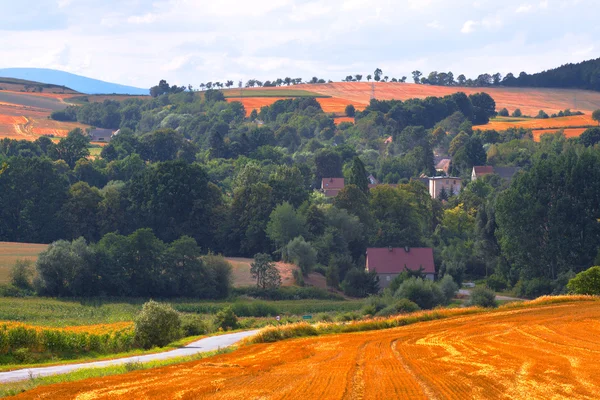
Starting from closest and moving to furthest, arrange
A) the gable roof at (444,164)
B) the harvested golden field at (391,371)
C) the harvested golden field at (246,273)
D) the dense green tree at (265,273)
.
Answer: the harvested golden field at (391,371) < the dense green tree at (265,273) < the harvested golden field at (246,273) < the gable roof at (444,164)

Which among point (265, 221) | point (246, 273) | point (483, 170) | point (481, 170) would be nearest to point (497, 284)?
point (246, 273)

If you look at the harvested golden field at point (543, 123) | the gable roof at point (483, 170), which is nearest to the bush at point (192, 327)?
the gable roof at point (483, 170)

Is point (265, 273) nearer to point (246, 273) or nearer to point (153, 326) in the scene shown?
point (246, 273)

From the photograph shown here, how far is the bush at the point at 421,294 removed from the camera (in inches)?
2491

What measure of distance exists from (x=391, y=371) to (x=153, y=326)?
17724 millimetres

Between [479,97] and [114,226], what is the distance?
409ft

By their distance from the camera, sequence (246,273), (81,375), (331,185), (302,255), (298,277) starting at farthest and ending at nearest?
(331,185) → (302,255) → (246,273) → (298,277) → (81,375)

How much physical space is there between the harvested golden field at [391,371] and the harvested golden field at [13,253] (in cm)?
4534

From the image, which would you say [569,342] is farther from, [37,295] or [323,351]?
[37,295]

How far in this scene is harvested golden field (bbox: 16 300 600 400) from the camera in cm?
2059

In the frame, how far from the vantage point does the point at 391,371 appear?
939 inches

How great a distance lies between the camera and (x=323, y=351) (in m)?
30.2

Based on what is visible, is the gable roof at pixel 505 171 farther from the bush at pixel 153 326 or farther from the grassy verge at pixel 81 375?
the grassy verge at pixel 81 375

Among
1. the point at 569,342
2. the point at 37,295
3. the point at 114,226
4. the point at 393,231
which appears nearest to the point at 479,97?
the point at 393,231
